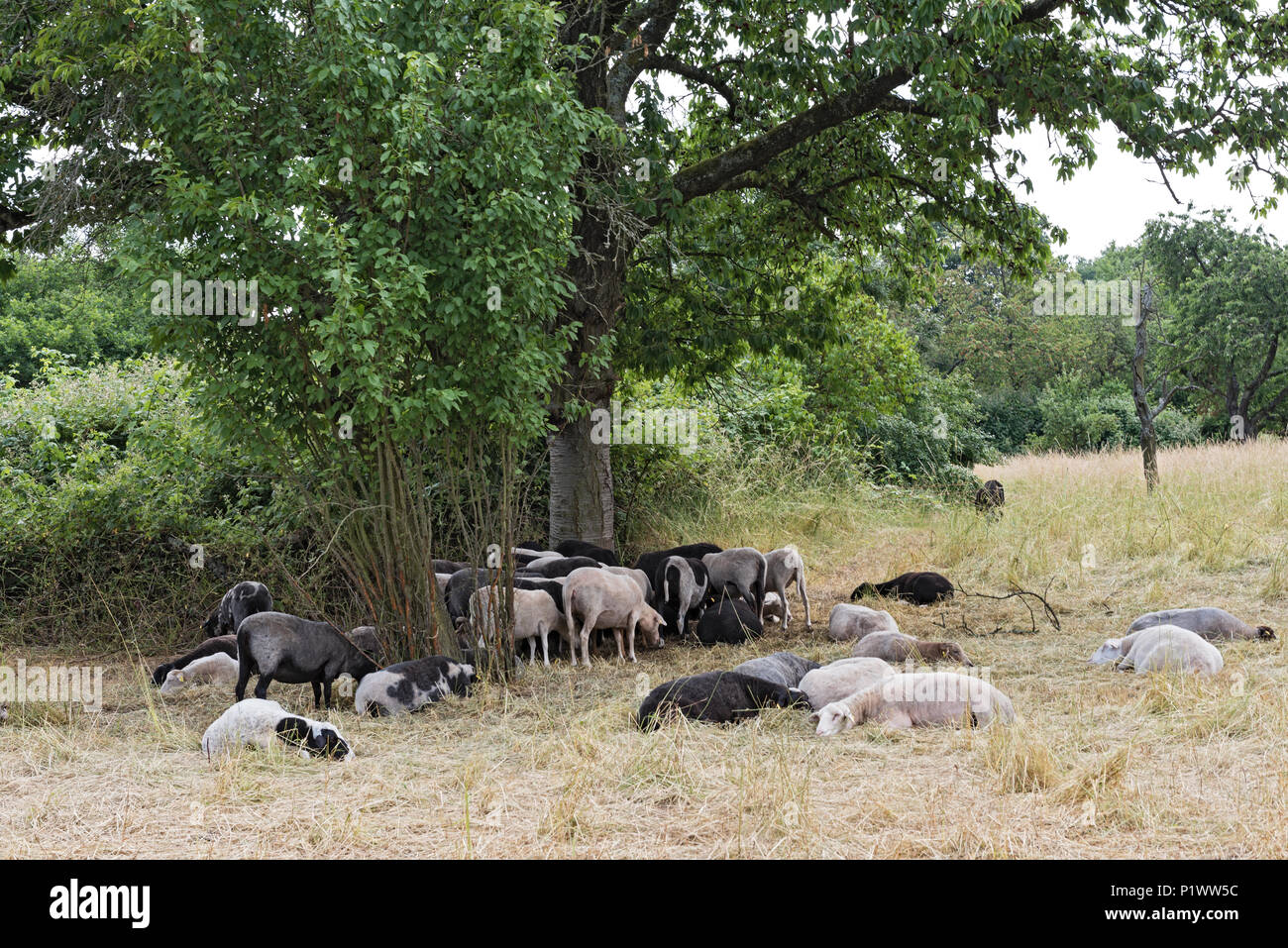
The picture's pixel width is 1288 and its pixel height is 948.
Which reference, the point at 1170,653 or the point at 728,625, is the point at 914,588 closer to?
the point at 728,625

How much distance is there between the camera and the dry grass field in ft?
13.8

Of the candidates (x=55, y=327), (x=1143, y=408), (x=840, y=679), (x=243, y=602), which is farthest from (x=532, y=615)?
(x=55, y=327)

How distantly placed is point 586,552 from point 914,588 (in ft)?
11.1

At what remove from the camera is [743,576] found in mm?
10289

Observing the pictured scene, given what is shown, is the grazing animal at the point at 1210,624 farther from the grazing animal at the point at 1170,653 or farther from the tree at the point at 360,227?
the tree at the point at 360,227

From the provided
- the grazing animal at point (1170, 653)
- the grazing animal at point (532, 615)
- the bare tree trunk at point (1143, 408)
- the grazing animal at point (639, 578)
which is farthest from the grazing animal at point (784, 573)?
the bare tree trunk at point (1143, 408)

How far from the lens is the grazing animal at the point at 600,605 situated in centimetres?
859

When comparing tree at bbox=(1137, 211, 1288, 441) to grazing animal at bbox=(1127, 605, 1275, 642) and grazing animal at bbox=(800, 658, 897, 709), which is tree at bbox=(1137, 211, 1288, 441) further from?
grazing animal at bbox=(800, 658, 897, 709)

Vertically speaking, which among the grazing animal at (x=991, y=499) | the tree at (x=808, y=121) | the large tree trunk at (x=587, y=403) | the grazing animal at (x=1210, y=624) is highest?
the tree at (x=808, y=121)

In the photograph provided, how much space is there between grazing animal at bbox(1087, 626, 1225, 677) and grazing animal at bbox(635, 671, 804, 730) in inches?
96.9

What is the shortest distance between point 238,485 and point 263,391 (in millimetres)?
4936

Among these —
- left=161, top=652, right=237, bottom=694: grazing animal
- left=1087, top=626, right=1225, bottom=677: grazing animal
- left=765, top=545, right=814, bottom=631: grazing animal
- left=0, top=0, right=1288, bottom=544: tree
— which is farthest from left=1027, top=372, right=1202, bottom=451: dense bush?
left=161, top=652, right=237, bottom=694: grazing animal

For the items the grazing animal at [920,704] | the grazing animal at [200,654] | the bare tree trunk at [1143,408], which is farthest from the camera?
the bare tree trunk at [1143,408]

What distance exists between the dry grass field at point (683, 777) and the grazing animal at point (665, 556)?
55.6 inches
